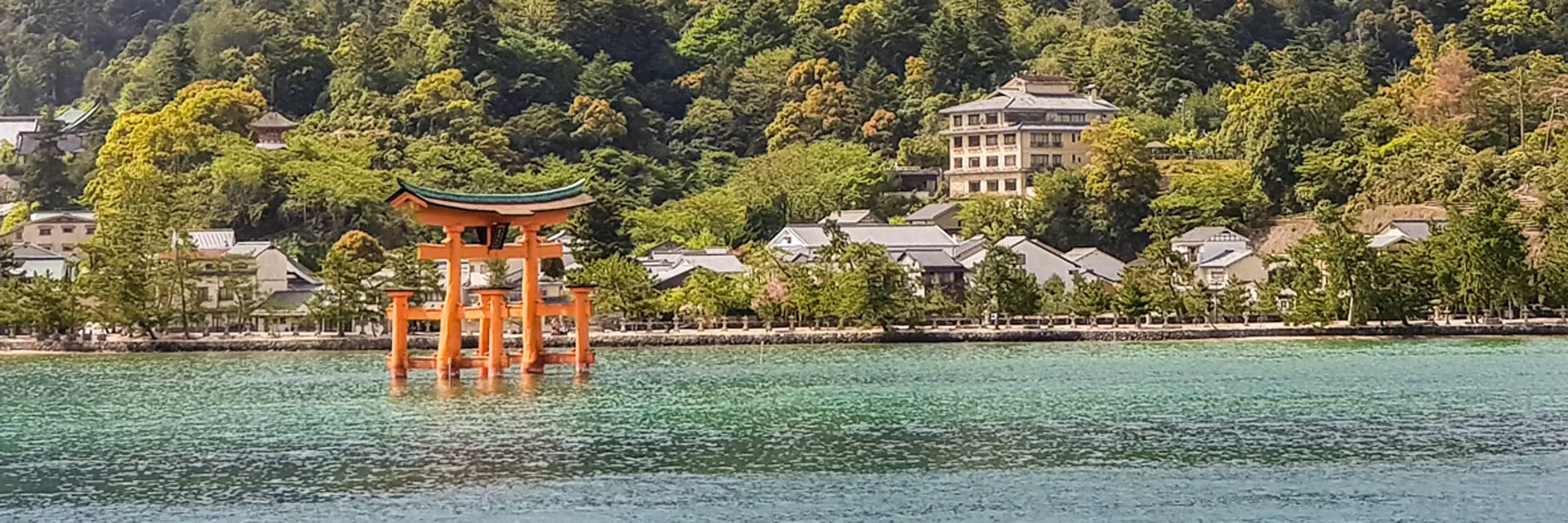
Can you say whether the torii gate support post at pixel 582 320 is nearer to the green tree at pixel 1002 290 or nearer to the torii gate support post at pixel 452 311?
the torii gate support post at pixel 452 311

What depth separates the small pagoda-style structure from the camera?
73.0 metres

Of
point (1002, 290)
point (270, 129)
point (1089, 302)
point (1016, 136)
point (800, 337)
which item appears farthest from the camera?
point (270, 129)

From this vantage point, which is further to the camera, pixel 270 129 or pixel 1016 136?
pixel 270 129

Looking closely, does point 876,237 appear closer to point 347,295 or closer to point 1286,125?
point 1286,125

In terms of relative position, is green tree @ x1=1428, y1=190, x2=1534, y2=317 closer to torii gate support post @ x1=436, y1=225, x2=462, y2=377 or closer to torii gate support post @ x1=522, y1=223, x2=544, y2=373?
torii gate support post @ x1=522, y1=223, x2=544, y2=373

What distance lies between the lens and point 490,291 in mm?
38406

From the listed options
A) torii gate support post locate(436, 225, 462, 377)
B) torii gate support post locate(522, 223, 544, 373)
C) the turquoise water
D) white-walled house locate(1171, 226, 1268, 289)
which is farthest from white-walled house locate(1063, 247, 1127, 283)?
torii gate support post locate(436, 225, 462, 377)

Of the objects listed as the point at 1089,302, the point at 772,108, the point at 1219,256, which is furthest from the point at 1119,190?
the point at 772,108

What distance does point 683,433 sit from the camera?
2945 cm

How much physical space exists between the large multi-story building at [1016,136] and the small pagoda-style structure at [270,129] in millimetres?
21134

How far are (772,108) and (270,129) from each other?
17803mm

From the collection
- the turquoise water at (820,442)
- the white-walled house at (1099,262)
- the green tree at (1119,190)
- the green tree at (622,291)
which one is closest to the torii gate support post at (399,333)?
the turquoise water at (820,442)

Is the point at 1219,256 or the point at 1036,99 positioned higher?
the point at 1036,99

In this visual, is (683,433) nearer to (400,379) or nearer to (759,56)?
(400,379)
